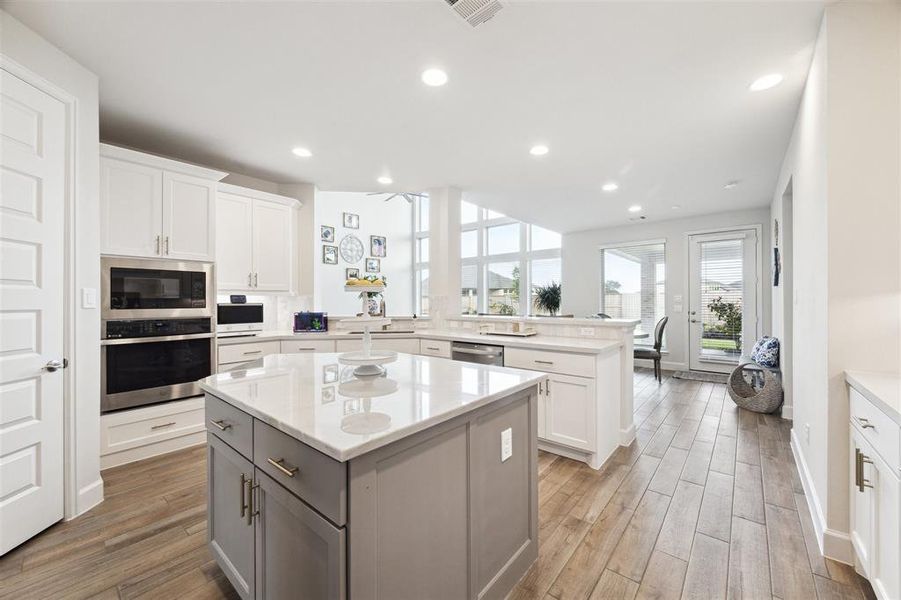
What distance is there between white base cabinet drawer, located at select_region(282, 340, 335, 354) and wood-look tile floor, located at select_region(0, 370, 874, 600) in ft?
3.84

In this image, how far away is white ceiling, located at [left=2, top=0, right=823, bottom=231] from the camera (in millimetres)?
1772

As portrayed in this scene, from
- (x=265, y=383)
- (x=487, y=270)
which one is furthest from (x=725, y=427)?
(x=487, y=270)

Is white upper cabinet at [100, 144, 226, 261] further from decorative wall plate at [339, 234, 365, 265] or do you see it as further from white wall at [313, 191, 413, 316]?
decorative wall plate at [339, 234, 365, 265]

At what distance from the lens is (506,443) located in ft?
4.89

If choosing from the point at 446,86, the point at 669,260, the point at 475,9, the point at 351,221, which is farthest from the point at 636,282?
the point at 475,9

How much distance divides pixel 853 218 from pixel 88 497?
4293mm

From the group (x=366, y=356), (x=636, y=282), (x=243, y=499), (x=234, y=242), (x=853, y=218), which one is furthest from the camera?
(x=636, y=282)

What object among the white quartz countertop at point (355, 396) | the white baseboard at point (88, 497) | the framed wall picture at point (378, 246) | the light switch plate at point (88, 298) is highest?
the framed wall picture at point (378, 246)

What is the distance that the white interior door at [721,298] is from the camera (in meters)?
5.59

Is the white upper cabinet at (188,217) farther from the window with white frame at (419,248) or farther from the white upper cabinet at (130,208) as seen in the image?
the window with white frame at (419,248)

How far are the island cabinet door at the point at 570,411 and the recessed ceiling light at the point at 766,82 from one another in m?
2.17

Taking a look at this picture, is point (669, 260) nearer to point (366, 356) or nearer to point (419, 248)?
point (419, 248)

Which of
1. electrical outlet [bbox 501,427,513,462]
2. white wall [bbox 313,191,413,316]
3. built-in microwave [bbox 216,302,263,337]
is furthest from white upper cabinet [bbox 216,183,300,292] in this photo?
electrical outlet [bbox 501,427,513,462]

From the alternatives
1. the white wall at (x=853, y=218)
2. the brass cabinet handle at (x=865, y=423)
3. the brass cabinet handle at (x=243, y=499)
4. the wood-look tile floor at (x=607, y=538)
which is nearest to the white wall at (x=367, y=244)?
the wood-look tile floor at (x=607, y=538)
